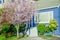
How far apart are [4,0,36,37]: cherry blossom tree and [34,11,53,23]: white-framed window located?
2.45 metres

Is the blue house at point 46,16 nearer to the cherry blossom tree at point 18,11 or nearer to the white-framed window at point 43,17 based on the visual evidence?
the white-framed window at point 43,17

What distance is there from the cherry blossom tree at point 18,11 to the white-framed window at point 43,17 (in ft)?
8.03

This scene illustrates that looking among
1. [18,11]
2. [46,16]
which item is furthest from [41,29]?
[18,11]

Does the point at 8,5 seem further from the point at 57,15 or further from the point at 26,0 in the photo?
the point at 57,15

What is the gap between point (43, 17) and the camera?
811 inches

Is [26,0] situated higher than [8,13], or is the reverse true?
[26,0]

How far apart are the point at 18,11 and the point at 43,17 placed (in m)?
4.58

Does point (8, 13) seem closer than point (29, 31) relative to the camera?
Yes

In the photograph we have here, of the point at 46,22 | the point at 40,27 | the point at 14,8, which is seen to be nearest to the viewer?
the point at 14,8

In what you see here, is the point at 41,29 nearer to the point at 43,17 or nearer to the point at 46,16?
the point at 46,16

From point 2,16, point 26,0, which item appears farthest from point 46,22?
point 2,16

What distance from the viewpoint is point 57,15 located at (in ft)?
61.0

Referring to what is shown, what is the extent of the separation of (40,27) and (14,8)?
342 centimetres

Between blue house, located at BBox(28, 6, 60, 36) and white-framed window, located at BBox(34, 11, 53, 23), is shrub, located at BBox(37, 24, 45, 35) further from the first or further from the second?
white-framed window, located at BBox(34, 11, 53, 23)
